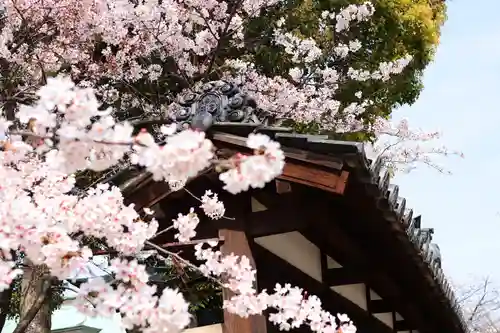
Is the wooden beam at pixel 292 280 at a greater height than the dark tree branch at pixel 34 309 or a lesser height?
greater

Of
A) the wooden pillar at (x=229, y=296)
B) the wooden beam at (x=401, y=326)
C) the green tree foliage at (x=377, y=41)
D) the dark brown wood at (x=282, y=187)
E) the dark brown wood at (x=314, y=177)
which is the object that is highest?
the green tree foliage at (x=377, y=41)

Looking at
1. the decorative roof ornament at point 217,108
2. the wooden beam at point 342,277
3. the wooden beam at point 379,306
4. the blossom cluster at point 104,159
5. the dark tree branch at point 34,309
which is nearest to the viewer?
the blossom cluster at point 104,159

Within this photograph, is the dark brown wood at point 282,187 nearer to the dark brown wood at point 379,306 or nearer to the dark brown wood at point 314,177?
the dark brown wood at point 314,177

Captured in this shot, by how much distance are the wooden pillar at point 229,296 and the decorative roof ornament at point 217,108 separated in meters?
0.68

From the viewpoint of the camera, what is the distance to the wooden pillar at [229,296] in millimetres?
3438

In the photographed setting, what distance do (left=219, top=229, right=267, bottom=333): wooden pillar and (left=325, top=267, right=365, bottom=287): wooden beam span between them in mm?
1409

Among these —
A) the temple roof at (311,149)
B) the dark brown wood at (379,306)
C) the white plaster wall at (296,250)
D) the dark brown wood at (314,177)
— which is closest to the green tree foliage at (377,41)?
the dark brown wood at (379,306)

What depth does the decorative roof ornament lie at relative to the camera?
3.51 metres

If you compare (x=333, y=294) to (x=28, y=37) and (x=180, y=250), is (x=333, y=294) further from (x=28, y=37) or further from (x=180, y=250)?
(x=28, y=37)

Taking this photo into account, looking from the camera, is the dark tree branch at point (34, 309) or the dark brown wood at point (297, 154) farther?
the dark tree branch at point (34, 309)

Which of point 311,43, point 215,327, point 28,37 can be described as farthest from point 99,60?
point 215,327

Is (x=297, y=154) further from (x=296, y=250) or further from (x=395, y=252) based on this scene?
(x=296, y=250)

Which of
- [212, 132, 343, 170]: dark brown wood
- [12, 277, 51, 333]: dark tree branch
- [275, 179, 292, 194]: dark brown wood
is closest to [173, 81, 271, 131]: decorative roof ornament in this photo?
[212, 132, 343, 170]: dark brown wood

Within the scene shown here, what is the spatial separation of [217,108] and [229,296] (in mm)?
1099
